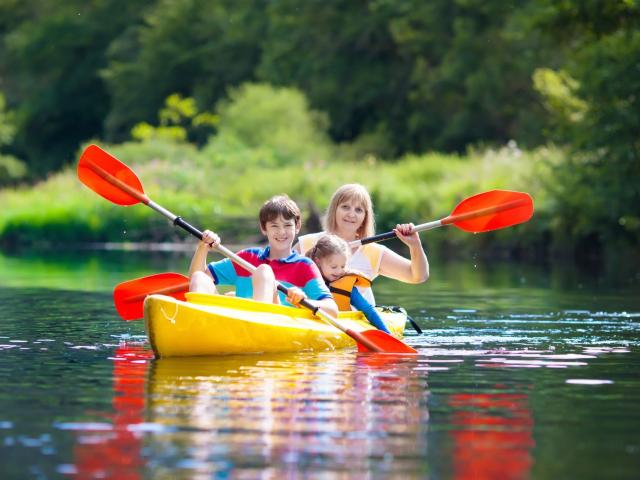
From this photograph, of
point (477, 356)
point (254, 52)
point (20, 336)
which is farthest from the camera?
point (254, 52)

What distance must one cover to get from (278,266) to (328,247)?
468mm

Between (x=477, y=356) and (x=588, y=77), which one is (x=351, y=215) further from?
(x=588, y=77)

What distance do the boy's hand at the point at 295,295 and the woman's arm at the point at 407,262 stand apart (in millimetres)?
1373

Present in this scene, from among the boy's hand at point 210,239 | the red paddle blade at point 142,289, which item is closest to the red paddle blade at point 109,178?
the red paddle blade at point 142,289

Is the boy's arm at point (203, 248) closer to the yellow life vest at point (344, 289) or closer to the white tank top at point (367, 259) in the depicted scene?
the yellow life vest at point (344, 289)

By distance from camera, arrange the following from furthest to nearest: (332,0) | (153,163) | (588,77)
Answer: (332,0) → (153,163) → (588,77)

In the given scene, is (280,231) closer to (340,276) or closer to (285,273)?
(285,273)

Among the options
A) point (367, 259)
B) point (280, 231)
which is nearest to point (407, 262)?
point (367, 259)

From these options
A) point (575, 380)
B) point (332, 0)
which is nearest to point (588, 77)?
point (575, 380)

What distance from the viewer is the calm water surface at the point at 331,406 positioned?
19.1 ft

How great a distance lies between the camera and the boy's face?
9930mm

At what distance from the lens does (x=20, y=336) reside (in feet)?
36.1

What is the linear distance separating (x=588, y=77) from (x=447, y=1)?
19.9 m

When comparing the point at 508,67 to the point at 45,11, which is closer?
the point at 508,67
